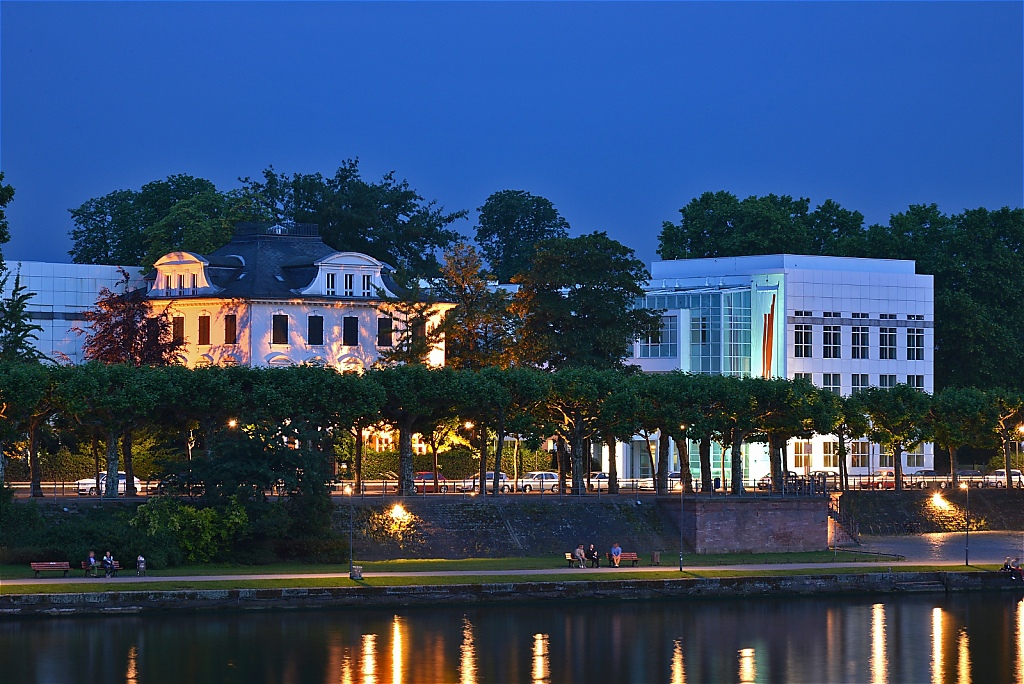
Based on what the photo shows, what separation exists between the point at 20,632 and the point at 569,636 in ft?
57.6

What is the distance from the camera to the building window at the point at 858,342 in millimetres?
108188

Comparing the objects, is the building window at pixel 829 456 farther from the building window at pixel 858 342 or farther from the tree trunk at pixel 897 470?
the tree trunk at pixel 897 470

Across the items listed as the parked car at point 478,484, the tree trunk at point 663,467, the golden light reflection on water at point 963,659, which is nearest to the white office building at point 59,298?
the parked car at point 478,484

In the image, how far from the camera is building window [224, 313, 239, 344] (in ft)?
301

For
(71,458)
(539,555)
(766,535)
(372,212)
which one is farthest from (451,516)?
(372,212)

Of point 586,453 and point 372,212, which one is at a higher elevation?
point 372,212

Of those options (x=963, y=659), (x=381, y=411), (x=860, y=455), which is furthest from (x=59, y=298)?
(x=963, y=659)

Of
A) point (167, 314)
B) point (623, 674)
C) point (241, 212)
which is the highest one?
point (241, 212)

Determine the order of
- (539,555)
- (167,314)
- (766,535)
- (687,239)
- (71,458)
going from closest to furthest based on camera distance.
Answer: (539,555), (766,535), (71,458), (167,314), (687,239)

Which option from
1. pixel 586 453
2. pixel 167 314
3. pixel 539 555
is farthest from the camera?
pixel 586 453

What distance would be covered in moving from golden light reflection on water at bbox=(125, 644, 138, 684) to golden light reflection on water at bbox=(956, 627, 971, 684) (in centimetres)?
2372

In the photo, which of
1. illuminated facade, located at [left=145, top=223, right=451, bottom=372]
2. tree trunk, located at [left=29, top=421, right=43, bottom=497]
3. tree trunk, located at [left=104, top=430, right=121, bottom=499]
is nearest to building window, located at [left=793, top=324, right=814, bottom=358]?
illuminated facade, located at [left=145, top=223, right=451, bottom=372]

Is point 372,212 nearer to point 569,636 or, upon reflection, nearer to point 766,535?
point 766,535

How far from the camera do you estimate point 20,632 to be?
177 feet
